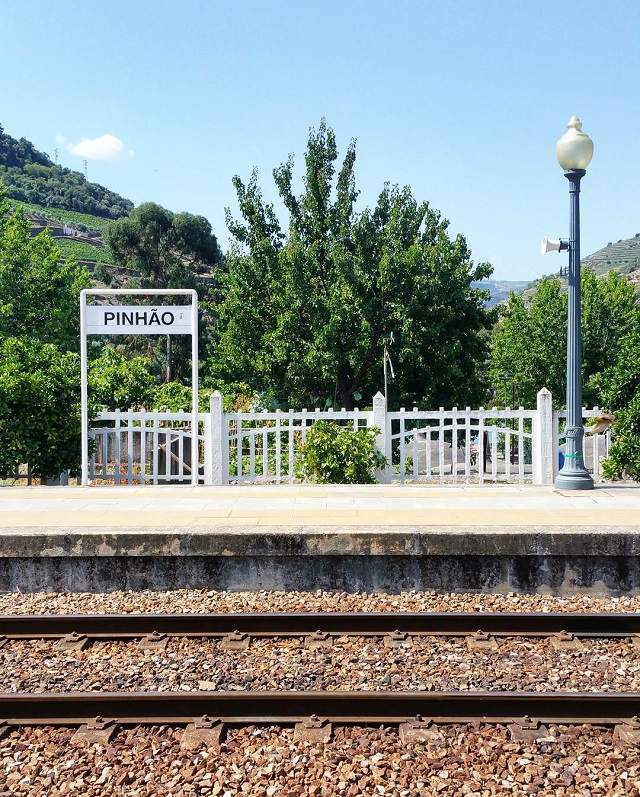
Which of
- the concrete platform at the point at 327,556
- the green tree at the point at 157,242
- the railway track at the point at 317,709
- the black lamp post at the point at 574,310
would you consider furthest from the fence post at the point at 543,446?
the green tree at the point at 157,242

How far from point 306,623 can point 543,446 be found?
636cm

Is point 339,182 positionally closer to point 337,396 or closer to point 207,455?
point 337,396

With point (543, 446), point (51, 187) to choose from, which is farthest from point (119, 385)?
point (51, 187)

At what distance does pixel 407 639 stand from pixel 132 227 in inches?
2142

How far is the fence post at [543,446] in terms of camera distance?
11.7 metres

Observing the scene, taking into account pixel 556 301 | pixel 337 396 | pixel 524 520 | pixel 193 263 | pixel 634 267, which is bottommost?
pixel 524 520

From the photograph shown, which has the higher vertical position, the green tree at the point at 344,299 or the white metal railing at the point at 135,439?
the green tree at the point at 344,299

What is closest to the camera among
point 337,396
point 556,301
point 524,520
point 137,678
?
point 137,678

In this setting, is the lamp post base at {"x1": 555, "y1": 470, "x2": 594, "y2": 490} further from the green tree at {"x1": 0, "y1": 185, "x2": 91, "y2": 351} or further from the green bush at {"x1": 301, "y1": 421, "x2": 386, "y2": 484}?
the green tree at {"x1": 0, "y1": 185, "x2": 91, "y2": 351}

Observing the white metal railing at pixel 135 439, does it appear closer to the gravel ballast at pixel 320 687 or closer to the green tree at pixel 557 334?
the gravel ballast at pixel 320 687

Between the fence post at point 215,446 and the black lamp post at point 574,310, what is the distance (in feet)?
15.5

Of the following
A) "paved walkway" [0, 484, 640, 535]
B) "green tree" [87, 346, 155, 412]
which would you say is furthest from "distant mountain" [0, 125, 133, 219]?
"paved walkway" [0, 484, 640, 535]

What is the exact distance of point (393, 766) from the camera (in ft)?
14.1

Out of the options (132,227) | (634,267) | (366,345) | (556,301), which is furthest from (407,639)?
(634,267)
